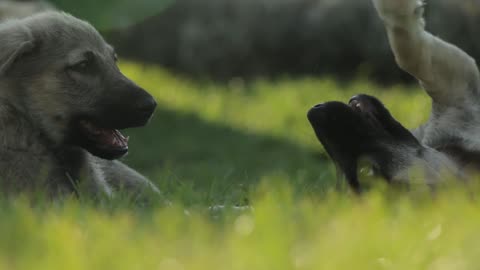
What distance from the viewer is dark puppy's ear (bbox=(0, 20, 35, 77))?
4.34 meters


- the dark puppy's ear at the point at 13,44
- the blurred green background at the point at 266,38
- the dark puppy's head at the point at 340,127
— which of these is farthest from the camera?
the blurred green background at the point at 266,38

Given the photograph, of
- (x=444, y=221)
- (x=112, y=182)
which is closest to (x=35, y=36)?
(x=112, y=182)

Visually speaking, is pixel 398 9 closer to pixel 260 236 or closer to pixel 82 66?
pixel 82 66

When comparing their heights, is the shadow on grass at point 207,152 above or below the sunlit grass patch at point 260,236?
below

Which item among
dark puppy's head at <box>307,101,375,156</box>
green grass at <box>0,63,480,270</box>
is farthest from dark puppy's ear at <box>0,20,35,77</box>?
dark puppy's head at <box>307,101,375,156</box>

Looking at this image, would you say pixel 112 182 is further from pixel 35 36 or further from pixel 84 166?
pixel 35 36

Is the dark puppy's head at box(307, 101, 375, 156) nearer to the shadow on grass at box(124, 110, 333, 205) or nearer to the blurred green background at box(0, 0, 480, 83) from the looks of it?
the shadow on grass at box(124, 110, 333, 205)

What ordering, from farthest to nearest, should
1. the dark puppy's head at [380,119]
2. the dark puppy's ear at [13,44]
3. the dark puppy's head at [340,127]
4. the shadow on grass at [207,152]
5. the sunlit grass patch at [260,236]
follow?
the shadow on grass at [207,152] < the dark puppy's ear at [13,44] < the dark puppy's head at [380,119] < the dark puppy's head at [340,127] < the sunlit grass patch at [260,236]

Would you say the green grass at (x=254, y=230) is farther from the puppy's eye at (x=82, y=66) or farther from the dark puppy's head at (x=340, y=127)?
the puppy's eye at (x=82, y=66)

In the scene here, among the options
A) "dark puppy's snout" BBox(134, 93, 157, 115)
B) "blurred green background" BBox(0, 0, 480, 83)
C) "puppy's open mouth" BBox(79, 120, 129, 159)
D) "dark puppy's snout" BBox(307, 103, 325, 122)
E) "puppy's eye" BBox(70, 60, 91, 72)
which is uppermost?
"dark puppy's snout" BBox(307, 103, 325, 122)

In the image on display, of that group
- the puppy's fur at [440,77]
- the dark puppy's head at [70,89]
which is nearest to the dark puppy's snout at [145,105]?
the dark puppy's head at [70,89]

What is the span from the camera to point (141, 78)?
11867 mm

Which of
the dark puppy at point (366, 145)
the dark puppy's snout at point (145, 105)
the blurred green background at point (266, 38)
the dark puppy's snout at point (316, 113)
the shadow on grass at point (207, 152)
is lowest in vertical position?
the blurred green background at point (266, 38)

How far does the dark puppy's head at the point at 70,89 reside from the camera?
173 inches
